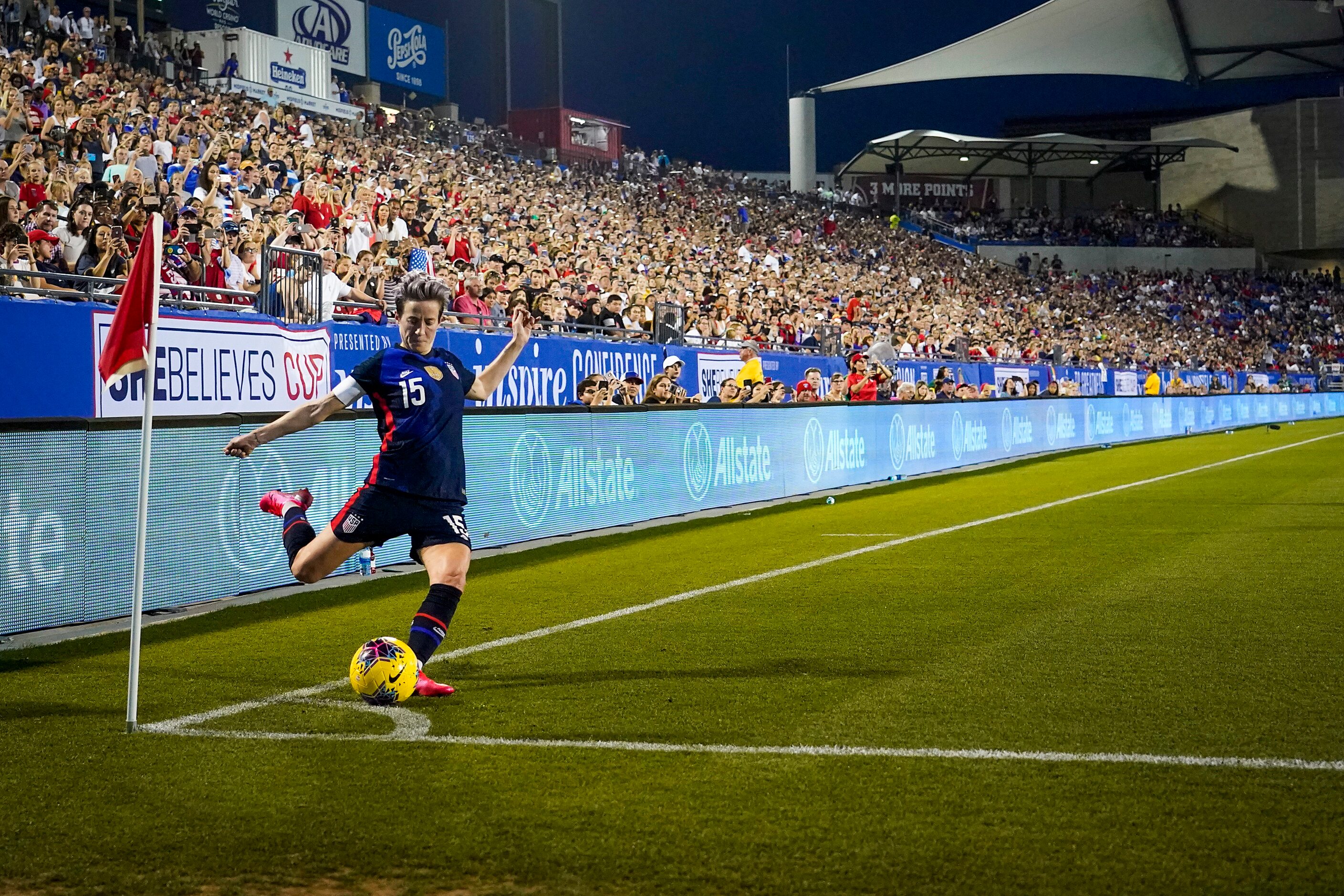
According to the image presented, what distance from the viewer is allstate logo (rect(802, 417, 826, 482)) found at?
1941 centimetres

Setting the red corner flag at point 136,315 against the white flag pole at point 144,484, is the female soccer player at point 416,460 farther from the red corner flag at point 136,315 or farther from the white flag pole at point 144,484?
the red corner flag at point 136,315

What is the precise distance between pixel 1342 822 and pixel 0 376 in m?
11.0

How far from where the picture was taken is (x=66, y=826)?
4.43 metres

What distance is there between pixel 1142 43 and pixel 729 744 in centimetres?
6380

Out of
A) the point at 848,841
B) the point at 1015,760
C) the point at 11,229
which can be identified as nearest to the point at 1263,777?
the point at 1015,760

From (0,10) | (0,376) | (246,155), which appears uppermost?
(0,10)

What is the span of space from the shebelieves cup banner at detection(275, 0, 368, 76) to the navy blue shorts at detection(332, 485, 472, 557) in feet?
148

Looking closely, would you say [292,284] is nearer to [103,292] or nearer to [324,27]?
[103,292]

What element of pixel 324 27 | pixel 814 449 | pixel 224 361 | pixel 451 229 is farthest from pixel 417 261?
pixel 324 27

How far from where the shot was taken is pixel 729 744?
5.39 metres

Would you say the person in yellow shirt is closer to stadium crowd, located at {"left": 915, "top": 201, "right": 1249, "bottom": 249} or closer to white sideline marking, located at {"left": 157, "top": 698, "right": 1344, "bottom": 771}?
white sideline marking, located at {"left": 157, "top": 698, "right": 1344, "bottom": 771}

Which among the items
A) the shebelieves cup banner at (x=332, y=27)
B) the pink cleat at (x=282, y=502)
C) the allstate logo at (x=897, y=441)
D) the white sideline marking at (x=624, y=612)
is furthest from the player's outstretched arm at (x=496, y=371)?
the shebelieves cup banner at (x=332, y=27)

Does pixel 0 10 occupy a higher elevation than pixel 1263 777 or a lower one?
higher

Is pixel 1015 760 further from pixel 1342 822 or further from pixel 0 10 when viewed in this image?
pixel 0 10
